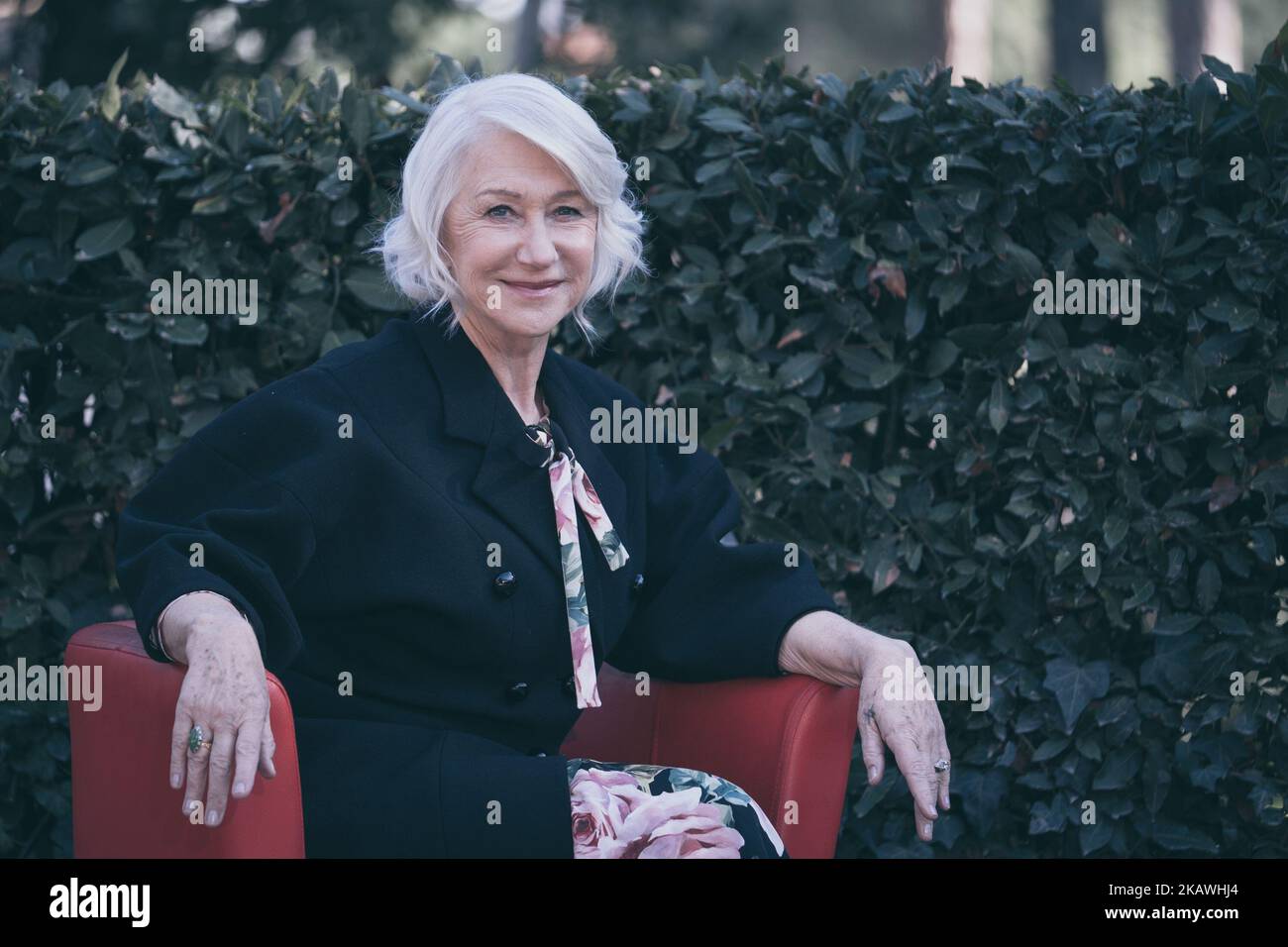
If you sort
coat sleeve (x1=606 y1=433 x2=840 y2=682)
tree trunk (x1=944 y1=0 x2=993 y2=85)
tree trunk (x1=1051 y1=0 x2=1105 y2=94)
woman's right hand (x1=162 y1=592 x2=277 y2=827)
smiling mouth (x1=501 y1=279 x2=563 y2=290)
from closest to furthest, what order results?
1. woman's right hand (x1=162 y1=592 x2=277 y2=827)
2. smiling mouth (x1=501 y1=279 x2=563 y2=290)
3. coat sleeve (x1=606 y1=433 x2=840 y2=682)
4. tree trunk (x1=1051 y1=0 x2=1105 y2=94)
5. tree trunk (x1=944 y1=0 x2=993 y2=85)

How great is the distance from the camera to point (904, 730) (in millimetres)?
2529

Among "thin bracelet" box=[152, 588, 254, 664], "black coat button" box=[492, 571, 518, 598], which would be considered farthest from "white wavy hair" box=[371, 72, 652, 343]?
"thin bracelet" box=[152, 588, 254, 664]

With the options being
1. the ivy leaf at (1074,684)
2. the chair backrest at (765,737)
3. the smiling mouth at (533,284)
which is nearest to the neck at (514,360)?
the smiling mouth at (533,284)

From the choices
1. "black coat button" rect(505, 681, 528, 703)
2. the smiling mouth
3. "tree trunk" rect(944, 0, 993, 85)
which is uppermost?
"tree trunk" rect(944, 0, 993, 85)

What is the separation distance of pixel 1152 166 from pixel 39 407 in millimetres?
2861

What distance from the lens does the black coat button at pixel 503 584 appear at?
2.53 m

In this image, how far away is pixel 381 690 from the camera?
2.51 meters

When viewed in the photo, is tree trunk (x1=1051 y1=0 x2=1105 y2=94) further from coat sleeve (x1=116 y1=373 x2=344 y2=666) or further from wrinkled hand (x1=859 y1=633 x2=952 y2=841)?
coat sleeve (x1=116 y1=373 x2=344 y2=666)

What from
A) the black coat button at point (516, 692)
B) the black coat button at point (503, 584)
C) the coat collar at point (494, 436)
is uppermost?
the coat collar at point (494, 436)

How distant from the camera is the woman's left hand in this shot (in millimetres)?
2512

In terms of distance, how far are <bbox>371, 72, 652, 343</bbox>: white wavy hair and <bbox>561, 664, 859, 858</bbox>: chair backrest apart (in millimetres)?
888

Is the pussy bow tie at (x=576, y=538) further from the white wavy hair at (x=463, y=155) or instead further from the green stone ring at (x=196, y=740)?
the green stone ring at (x=196, y=740)

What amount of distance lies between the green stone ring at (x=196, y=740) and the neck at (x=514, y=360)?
2.98 feet
